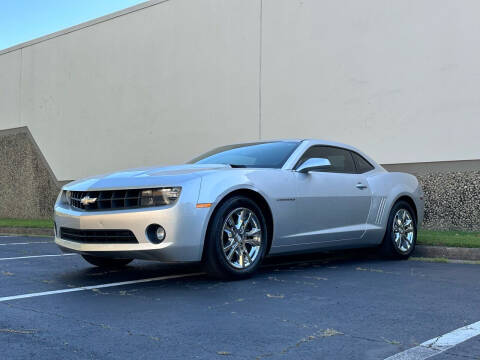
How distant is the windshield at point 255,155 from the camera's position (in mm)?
6184

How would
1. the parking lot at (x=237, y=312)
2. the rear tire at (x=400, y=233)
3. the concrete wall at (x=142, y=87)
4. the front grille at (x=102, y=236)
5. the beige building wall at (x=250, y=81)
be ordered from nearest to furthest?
the parking lot at (x=237, y=312)
the front grille at (x=102, y=236)
the rear tire at (x=400, y=233)
the beige building wall at (x=250, y=81)
the concrete wall at (x=142, y=87)

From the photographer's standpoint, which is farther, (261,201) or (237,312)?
(261,201)

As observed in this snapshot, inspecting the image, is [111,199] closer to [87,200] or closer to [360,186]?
[87,200]

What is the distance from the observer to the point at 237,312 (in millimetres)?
4062

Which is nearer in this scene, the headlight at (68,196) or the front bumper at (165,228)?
the front bumper at (165,228)

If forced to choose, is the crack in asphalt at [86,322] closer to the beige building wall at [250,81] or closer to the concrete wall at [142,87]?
the beige building wall at [250,81]

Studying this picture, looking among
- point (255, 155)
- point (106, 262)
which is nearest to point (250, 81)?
point (255, 155)

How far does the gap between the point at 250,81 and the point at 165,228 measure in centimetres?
922

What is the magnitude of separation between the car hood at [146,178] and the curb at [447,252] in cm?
334

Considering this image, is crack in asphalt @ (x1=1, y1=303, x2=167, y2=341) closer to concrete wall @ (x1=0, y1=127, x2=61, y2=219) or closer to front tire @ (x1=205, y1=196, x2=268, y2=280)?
front tire @ (x1=205, y1=196, x2=268, y2=280)

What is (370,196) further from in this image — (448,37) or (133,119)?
(133,119)

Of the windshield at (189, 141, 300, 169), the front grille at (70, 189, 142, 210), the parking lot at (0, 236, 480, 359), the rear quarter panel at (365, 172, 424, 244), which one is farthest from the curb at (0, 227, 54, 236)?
the rear quarter panel at (365, 172, 424, 244)

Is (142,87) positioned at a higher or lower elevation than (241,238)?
higher

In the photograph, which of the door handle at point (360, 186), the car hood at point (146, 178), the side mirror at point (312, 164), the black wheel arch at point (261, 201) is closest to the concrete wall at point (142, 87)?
the door handle at point (360, 186)
